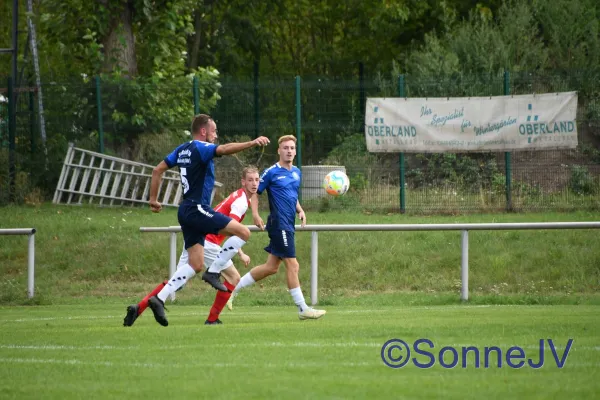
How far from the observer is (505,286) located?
17031 millimetres

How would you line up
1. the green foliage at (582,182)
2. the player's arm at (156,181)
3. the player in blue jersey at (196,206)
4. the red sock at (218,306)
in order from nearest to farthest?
1. the player in blue jersey at (196,206)
2. the player's arm at (156,181)
3. the red sock at (218,306)
4. the green foliage at (582,182)

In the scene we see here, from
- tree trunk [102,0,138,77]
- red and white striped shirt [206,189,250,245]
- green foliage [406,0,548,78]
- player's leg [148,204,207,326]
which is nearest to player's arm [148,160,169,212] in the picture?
player's leg [148,204,207,326]

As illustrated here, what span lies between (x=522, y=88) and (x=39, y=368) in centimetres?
1548

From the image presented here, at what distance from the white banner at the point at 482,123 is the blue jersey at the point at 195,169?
35.4 ft

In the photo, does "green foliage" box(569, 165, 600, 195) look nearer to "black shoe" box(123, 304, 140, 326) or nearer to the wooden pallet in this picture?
the wooden pallet

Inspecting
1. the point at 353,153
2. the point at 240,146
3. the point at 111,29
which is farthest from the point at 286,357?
the point at 111,29

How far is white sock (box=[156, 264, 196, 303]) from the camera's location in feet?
35.8

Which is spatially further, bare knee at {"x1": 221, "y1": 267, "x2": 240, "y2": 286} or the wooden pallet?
the wooden pallet

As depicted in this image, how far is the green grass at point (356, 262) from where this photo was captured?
17016mm

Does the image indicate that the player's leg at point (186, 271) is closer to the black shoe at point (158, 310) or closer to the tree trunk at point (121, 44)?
A: the black shoe at point (158, 310)

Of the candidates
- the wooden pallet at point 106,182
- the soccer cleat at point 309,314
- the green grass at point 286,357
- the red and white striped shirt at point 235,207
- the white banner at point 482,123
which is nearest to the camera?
the green grass at point 286,357

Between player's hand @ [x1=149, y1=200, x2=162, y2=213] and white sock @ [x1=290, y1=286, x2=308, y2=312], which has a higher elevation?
player's hand @ [x1=149, y1=200, x2=162, y2=213]

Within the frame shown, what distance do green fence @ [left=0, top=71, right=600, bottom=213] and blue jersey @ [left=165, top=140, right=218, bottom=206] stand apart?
1058cm

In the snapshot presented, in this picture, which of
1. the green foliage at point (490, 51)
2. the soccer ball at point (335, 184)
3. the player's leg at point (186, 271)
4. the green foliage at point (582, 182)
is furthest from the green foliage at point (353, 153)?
the player's leg at point (186, 271)
